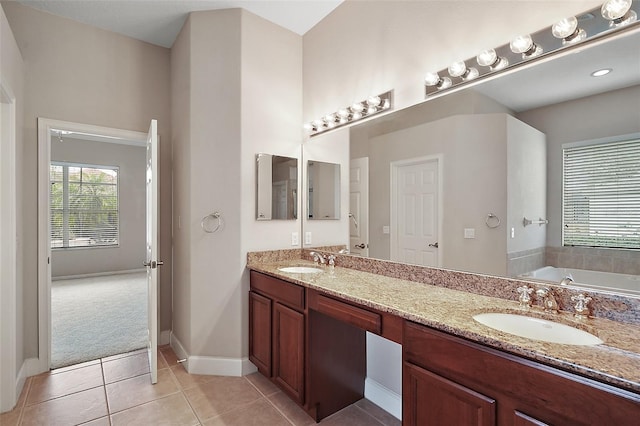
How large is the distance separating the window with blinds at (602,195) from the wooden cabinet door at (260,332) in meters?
1.92

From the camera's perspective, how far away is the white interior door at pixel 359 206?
2.46m

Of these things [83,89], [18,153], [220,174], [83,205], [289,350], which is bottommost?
[289,350]

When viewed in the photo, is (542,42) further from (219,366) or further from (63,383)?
(63,383)

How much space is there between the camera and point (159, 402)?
2.21 meters

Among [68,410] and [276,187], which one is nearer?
[68,410]

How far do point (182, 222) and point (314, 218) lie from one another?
119 cm

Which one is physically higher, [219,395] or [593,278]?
[593,278]

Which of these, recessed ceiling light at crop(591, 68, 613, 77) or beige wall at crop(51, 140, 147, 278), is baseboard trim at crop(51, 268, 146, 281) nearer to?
beige wall at crop(51, 140, 147, 278)

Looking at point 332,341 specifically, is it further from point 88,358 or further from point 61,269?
point 61,269

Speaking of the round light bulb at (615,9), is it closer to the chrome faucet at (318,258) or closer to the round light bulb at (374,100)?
the round light bulb at (374,100)

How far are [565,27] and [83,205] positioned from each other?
806 centimetres

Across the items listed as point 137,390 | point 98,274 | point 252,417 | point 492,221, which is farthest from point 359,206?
point 98,274

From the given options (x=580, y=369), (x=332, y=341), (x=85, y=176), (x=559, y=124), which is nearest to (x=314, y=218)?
(x=332, y=341)

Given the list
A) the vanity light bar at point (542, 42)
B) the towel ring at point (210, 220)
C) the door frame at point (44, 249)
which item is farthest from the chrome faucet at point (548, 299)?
the door frame at point (44, 249)
